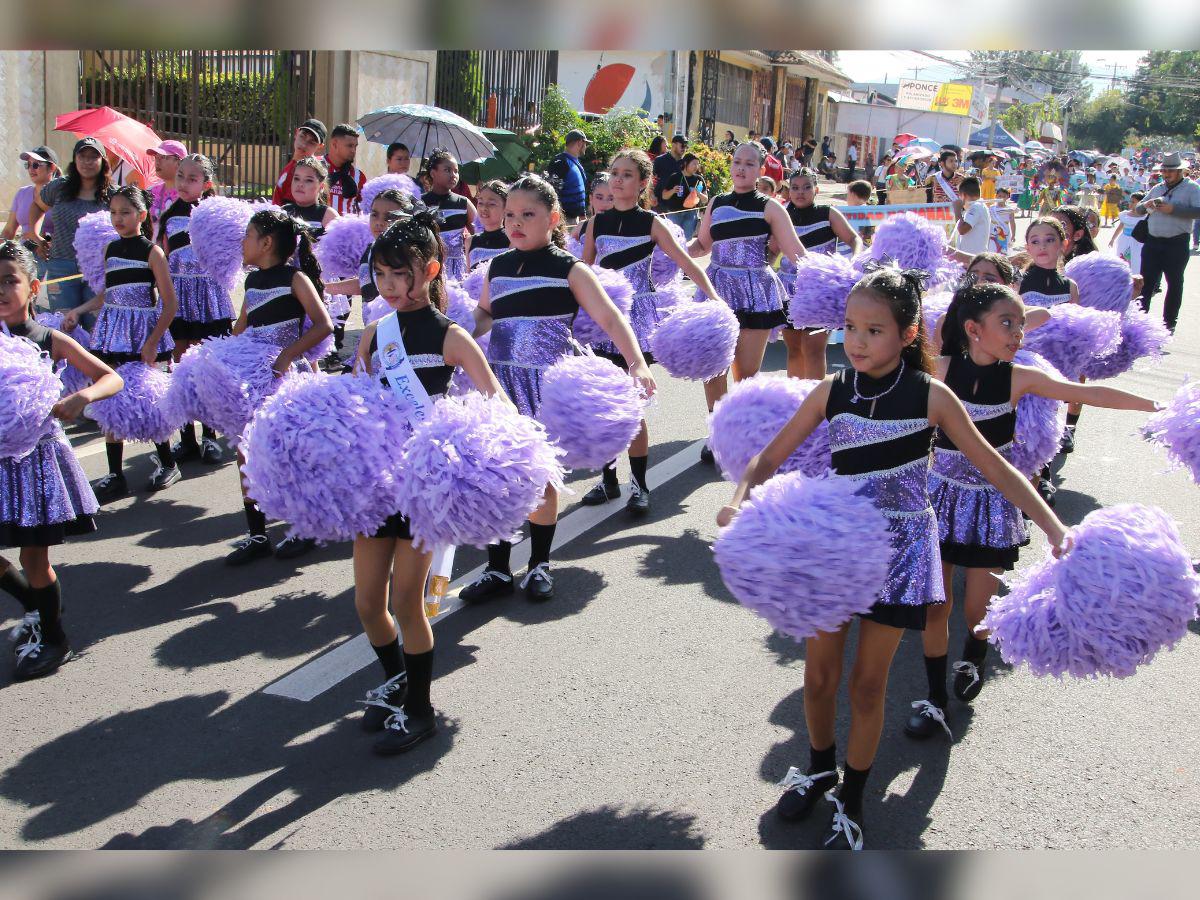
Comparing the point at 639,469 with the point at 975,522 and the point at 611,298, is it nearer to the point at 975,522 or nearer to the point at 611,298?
the point at 611,298

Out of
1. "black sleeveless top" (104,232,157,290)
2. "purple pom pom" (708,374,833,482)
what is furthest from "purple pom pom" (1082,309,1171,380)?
"black sleeveless top" (104,232,157,290)

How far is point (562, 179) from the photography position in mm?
14352

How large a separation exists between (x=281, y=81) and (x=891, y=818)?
1740 centimetres

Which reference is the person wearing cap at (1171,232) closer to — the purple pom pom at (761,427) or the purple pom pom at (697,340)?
the purple pom pom at (697,340)

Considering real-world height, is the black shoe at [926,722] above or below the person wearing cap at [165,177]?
below

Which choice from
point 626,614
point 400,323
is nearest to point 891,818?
point 626,614

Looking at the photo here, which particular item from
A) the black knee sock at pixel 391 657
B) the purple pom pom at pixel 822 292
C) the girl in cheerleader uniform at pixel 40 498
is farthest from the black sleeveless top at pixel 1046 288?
the girl in cheerleader uniform at pixel 40 498

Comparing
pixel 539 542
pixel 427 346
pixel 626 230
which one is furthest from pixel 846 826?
pixel 626 230

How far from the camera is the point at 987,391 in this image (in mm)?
4262

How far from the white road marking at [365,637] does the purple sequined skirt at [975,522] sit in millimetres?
2317

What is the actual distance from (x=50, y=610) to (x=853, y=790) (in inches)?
126

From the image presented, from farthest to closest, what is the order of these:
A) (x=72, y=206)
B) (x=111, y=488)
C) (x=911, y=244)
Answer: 1. (x=72, y=206)
2. (x=911, y=244)
3. (x=111, y=488)

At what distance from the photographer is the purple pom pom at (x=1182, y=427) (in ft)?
13.9
